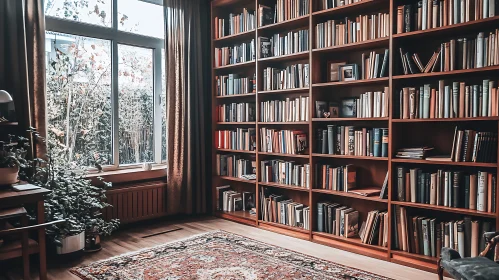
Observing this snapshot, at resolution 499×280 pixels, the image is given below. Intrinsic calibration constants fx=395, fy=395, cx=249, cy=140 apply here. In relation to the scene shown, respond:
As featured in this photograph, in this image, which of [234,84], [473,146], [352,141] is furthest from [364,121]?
[234,84]

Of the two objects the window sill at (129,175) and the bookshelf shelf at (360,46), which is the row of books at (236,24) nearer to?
the bookshelf shelf at (360,46)

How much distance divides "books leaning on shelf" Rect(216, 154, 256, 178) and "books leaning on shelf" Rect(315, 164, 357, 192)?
1.06m

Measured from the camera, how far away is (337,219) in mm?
3895

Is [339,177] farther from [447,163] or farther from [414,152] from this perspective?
[447,163]

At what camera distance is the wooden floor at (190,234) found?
3.24 m

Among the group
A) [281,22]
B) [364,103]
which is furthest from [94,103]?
[364,103]

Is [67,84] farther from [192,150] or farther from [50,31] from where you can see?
[192,150]

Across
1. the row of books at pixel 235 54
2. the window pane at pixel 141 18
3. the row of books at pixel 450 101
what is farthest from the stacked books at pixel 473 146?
the window pane at pixel 141 18

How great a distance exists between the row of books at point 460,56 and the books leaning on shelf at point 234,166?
2.17 meters

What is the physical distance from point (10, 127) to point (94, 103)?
3.49 feet

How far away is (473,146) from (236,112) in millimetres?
2695

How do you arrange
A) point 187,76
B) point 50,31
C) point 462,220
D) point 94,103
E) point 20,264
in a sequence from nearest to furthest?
point 462,220 < point 20,264 < point 50,31 < point 94,103 < point 187,76

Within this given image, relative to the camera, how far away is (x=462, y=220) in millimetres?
3111

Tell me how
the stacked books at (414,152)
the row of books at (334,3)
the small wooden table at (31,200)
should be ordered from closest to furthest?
the small wooden table at (31,200) < the stacked books at (414,152) < the row of books at (334,3)
